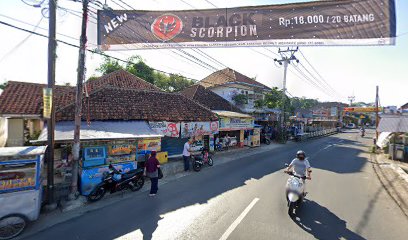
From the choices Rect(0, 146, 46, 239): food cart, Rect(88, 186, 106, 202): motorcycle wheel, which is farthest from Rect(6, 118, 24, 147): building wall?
Rect(0, 146, 46, 239): food cart

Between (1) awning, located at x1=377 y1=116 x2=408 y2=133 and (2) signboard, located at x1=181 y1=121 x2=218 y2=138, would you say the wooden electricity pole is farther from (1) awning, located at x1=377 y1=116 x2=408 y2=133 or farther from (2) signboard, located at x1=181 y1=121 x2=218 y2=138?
(1) awning, located at x1=377 y1=116 x2=408 y2=133

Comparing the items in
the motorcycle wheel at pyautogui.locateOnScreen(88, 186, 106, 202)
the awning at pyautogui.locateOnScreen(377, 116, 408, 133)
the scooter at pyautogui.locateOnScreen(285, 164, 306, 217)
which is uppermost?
the awning at pyautogui.locateOnScreen(377, 116, 408, 133)

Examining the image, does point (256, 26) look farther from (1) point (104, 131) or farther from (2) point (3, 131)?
(2) point (3, 131)

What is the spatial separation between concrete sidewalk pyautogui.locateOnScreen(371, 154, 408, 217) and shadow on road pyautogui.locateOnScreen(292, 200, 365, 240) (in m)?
2.56

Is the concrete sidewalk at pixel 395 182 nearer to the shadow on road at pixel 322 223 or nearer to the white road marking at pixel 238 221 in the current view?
the shadow on road at pixel 322 223

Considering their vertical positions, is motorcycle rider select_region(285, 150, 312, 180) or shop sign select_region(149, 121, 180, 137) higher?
shop sign select_region(149, 121, 180, 137)

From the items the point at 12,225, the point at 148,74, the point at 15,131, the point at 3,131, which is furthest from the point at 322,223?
the point at 148,74


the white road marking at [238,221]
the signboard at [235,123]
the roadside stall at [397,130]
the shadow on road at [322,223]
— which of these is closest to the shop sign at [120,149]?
the white road marking at [238,221]

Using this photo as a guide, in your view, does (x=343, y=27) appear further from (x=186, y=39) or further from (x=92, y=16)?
(x=92, y=16)

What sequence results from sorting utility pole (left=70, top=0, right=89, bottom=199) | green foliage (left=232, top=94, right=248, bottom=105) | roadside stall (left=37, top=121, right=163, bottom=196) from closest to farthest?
utility pole (left=70, top=0, right=89, bottom=199) < roadside stall (left=37, top=121, right=163, bottom=196) < green foliage (left=232, top=94, right=248, bottom=105)

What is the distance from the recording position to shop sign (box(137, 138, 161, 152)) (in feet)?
38.5

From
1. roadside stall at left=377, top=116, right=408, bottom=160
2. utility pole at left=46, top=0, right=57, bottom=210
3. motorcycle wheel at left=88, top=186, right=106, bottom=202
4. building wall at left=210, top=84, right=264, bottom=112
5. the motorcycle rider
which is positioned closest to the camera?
the motorcycle rider

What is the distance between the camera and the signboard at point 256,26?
A: 4914 mm

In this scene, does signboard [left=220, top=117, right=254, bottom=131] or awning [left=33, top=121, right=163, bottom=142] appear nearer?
awning [left=33, top=121, right=163, bottom=142]
